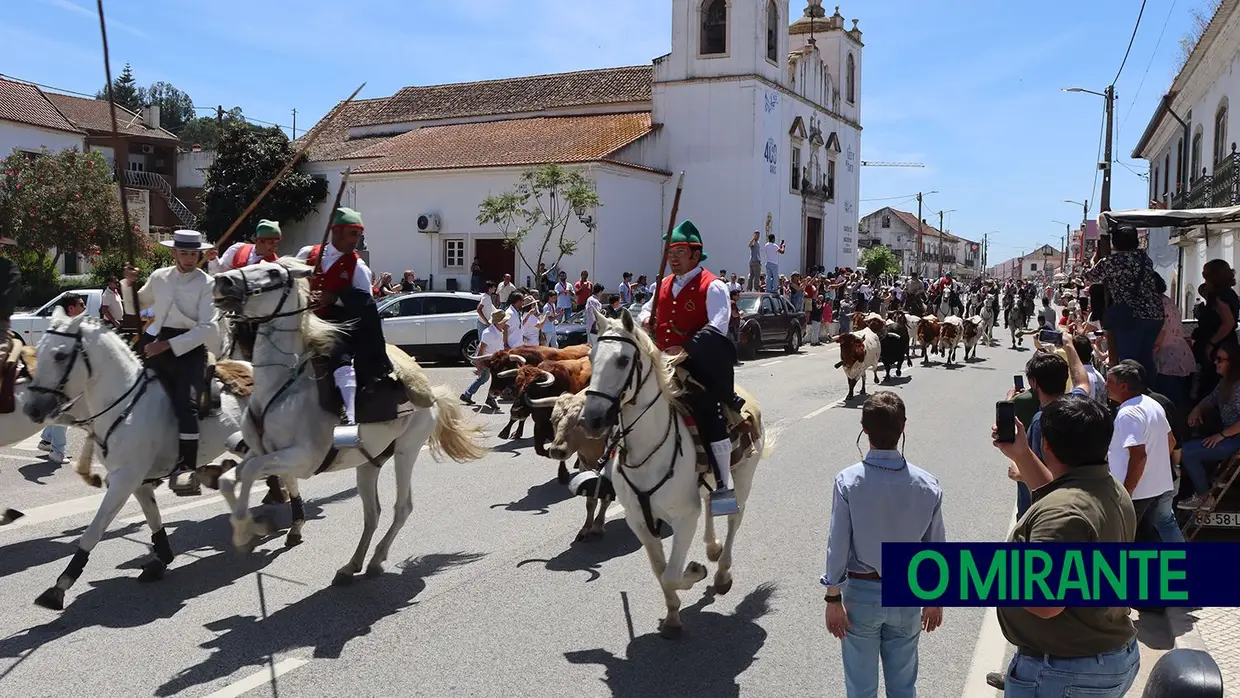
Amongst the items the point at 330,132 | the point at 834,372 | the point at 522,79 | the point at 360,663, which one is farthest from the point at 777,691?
the point at 330,132

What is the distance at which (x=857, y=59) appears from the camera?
51625 mm

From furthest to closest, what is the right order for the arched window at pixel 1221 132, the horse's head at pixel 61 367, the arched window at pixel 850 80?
the arched window at pixel 850 80 → the arched window at pixel 1221 132 → the horse's head at pixel 61 367

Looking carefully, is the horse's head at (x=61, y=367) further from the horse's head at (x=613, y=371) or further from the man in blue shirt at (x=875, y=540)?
the man in blue shirt at (x=875, y=540)

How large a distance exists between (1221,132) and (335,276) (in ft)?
70.3

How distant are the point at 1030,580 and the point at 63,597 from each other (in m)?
5.70

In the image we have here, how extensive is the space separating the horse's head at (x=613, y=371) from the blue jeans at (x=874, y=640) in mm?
1837

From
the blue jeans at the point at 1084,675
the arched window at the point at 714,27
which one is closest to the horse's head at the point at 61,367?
the blue jeans at the point at 1084,675

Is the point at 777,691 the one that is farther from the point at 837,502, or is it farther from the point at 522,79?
the point at 522,79

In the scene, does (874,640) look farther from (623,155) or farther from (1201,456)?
(623,155)

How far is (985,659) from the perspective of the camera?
5430 mm

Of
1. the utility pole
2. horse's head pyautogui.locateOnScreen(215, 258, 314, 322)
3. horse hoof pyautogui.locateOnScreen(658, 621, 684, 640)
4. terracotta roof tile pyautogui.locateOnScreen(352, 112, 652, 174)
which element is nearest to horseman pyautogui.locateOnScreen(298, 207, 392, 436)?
horse's head pyautogui.locateOnScreen(215, 258, 314, 322)

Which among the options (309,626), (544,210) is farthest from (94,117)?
(309,626)

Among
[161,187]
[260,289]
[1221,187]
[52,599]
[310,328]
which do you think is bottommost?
[52,599]

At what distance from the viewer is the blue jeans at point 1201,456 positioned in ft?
24.8
